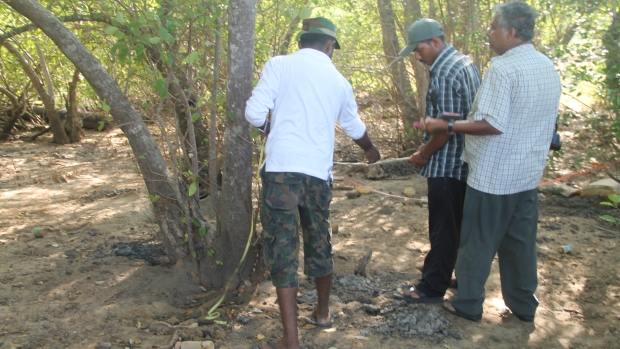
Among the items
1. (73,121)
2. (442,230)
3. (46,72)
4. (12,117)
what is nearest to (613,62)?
(442,230)

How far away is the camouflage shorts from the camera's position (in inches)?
125

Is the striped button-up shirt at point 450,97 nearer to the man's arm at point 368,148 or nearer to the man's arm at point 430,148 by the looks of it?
the man's arm at point 430,148

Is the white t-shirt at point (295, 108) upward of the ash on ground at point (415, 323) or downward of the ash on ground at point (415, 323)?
upward

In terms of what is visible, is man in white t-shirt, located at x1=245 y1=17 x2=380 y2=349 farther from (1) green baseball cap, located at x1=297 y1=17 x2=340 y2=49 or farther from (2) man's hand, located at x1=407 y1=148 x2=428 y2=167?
(2) man's hand, located at x1=407 y1=148 x2=428 y2=167

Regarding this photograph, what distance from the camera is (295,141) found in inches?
123

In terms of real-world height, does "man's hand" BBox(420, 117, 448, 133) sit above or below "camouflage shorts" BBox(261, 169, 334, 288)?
above

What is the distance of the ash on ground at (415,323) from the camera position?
3.53 metres

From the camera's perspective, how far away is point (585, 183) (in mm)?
6742

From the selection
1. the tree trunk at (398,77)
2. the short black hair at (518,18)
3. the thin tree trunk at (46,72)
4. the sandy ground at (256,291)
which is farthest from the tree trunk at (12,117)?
the short black hair at (518,18)

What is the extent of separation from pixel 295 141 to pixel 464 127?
968 mm

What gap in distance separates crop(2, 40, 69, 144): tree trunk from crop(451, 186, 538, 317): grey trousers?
316 inches

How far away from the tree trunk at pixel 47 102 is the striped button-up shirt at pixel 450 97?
7.66 meters

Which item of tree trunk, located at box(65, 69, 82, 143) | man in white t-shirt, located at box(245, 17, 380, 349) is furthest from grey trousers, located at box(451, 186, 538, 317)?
tree trunk, located at box(65, 69, 82, 143)

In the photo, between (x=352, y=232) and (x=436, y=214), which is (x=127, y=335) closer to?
(x=436, y=214)
